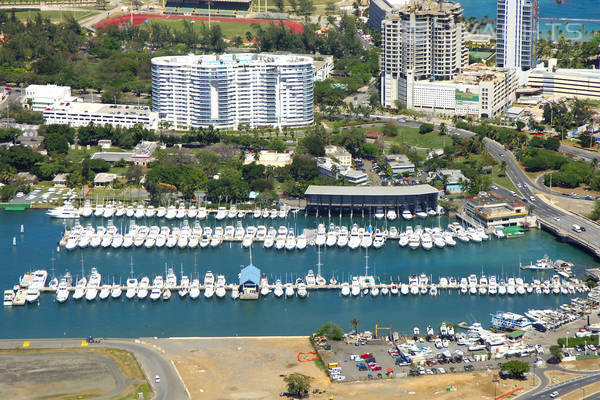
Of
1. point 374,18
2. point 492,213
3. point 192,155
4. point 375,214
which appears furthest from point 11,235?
point 374,18

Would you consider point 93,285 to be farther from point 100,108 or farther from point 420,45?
point 420,45

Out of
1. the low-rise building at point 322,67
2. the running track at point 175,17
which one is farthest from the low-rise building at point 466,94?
the running track at point 175,17

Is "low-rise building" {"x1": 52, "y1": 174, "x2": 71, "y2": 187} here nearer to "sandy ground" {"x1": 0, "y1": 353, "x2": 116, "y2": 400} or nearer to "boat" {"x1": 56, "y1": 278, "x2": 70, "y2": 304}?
"boat" {"x1": 56, "y1": 278, "x2": 70, "y2": 304}

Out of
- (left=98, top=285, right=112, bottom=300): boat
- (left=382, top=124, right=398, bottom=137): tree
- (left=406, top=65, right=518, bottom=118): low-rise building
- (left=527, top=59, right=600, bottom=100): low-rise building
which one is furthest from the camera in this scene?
(left=527, top=59, right=600, bottom=100): low-rise building

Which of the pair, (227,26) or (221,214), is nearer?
(221,214)

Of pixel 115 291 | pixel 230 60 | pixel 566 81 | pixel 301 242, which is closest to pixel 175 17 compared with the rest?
pixel 230 60

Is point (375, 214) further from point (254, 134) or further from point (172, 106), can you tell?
point (172, 106)

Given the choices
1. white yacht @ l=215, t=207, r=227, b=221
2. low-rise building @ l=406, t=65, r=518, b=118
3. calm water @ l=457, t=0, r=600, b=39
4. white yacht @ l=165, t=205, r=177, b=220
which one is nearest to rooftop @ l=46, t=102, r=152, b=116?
white yacht @ l=165, t=205, r=177, b=220
